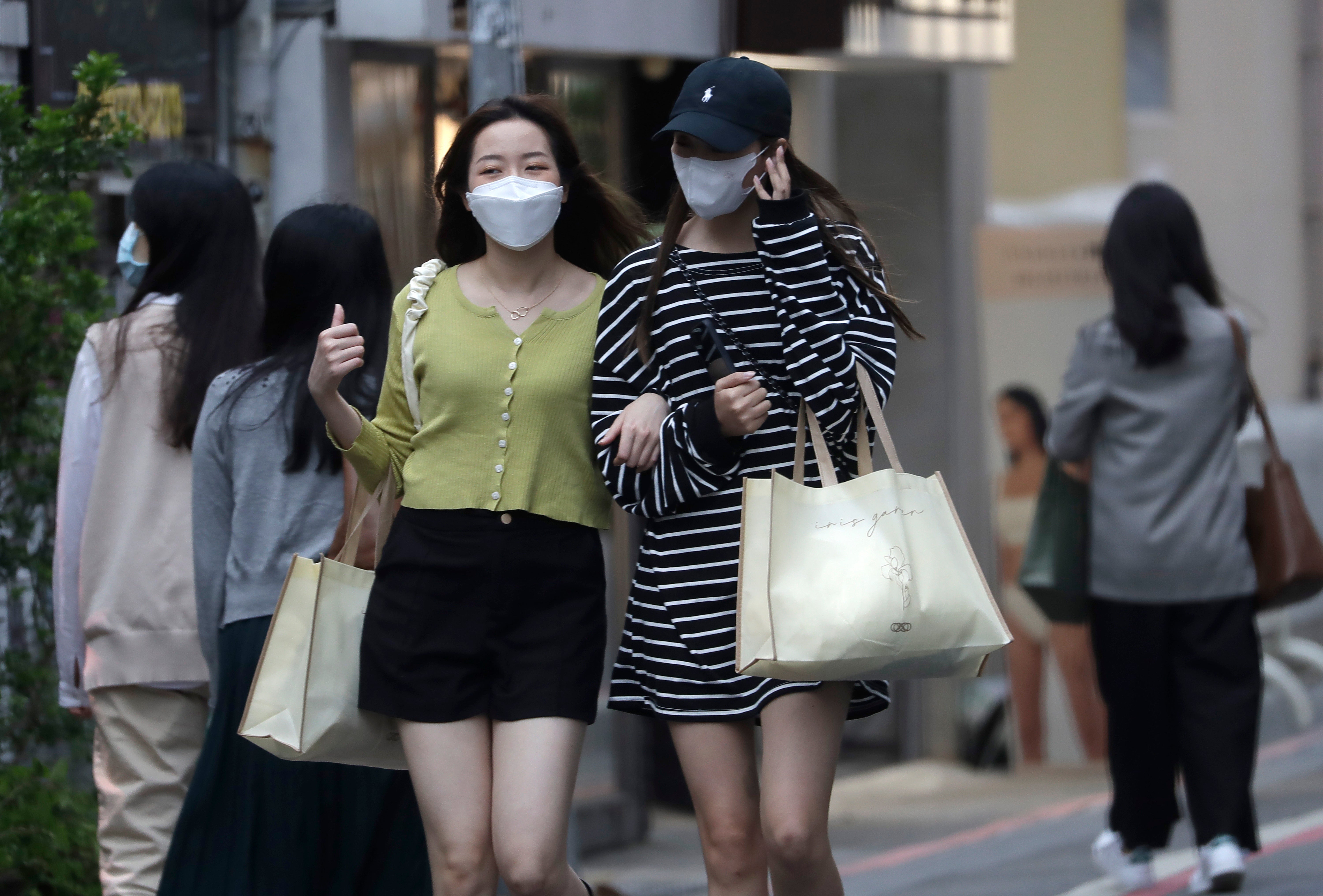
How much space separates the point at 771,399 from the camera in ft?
11.0

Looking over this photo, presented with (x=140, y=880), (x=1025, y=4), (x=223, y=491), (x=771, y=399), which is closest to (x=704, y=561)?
(x=771, y=399)

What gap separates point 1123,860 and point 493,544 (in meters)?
2.93

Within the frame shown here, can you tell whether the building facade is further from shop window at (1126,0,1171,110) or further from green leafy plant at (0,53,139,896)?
shop window at (1126,0,1171,110)

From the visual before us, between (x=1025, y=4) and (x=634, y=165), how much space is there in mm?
2650

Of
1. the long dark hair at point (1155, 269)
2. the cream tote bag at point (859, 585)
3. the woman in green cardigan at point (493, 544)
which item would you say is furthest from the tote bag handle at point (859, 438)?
the long dark hair at point (1155, 269)

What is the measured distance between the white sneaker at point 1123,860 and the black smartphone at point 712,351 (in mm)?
2818

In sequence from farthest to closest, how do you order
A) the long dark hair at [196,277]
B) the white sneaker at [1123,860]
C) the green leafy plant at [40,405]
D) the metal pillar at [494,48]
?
1. the white sneaker at [1123,860]
2. the metal pillar at [494,48]
3. the green leafy plant at [40,405]
4. the long dark hair at [196,277]

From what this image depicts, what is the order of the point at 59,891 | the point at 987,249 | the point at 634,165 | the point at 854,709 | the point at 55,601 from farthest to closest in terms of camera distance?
the point at 987,249 → the point at 634,165 → the point at 59,891 → the point at 55,601 → the point at 854,709

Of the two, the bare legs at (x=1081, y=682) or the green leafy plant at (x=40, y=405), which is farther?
the bare legs at (x=1081, y=682)

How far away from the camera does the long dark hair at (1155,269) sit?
530 centimetres

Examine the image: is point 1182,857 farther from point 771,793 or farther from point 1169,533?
point 771,793

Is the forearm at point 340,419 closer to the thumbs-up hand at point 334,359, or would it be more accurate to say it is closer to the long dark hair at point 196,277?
the thumbs-up hand at point 334,359

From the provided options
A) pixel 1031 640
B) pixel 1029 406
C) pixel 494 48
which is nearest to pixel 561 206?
pixel 494 48

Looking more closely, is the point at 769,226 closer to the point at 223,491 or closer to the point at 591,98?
the point at 223,491
